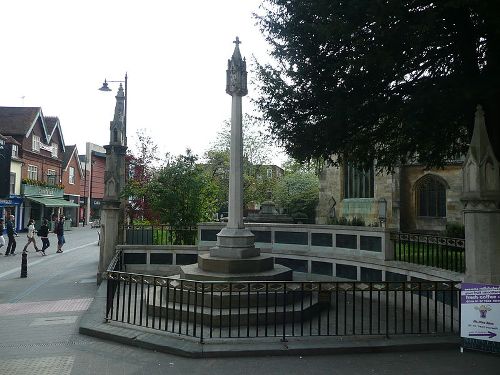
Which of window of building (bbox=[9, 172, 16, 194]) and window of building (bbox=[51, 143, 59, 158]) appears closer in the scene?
window of building (bbox=[9, 172, 16, 194])

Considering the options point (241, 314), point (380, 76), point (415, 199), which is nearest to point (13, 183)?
point (415, 199)

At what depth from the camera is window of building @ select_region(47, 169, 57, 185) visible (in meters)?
47.4

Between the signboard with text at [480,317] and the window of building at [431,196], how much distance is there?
22.4 meters

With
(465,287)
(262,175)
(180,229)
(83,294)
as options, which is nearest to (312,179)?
(262,175)

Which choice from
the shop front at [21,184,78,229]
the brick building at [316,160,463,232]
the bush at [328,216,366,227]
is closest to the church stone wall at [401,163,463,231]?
the brick building at [316,160,463,232]

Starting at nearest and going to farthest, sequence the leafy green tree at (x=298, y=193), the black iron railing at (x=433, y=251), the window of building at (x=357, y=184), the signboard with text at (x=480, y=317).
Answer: the signboard with text at (x=480, y=317), the black iron railing at (x=433, y=251), the window of building at (x=357, y=184), the leafy green tree at (x=298, y=193)

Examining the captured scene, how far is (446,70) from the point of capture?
9.51 metres

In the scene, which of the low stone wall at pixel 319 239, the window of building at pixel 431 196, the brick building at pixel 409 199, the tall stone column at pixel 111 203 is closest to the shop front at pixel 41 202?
the tall stone column at pixel 111 203

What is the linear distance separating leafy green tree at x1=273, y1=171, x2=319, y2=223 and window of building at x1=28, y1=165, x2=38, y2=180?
27.6 meters

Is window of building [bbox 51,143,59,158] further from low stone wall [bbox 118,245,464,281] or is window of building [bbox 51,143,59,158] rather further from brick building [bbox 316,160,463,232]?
low stone wall [bbox 118,245,464,281]

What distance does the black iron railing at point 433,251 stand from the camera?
932 cm

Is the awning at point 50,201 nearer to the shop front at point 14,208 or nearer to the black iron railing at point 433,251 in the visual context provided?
the shop front at point 14,208

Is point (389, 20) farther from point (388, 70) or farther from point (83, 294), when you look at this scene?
point (83, 294)

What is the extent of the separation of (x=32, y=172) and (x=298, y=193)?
30.1 m
